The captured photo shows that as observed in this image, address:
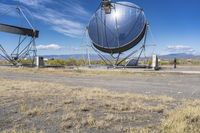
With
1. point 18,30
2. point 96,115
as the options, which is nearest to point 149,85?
point 96,115

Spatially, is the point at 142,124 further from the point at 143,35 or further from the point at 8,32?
the point at 8,32

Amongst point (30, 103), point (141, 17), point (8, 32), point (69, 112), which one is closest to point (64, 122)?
point (69, 112)

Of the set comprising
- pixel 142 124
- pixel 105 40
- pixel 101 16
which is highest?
pixel 101 16

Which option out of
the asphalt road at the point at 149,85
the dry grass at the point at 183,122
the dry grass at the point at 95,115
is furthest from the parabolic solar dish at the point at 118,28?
the dry grass at the point at 183,122

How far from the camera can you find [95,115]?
37.7 ft

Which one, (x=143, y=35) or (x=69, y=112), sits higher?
(x=143, y=35)

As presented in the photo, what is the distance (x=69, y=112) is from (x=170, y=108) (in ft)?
12.4

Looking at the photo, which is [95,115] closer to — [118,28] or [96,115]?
[96,115]

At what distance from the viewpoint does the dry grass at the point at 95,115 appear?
960 centimetres

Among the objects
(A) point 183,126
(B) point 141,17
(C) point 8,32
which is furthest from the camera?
(C) point 8,32

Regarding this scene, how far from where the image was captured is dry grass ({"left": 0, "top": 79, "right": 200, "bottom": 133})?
31.5 feet

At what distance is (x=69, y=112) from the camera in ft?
38.8

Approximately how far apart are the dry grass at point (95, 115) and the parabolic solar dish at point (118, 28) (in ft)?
95.3

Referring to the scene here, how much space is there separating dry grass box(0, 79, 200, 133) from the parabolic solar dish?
29.0m
